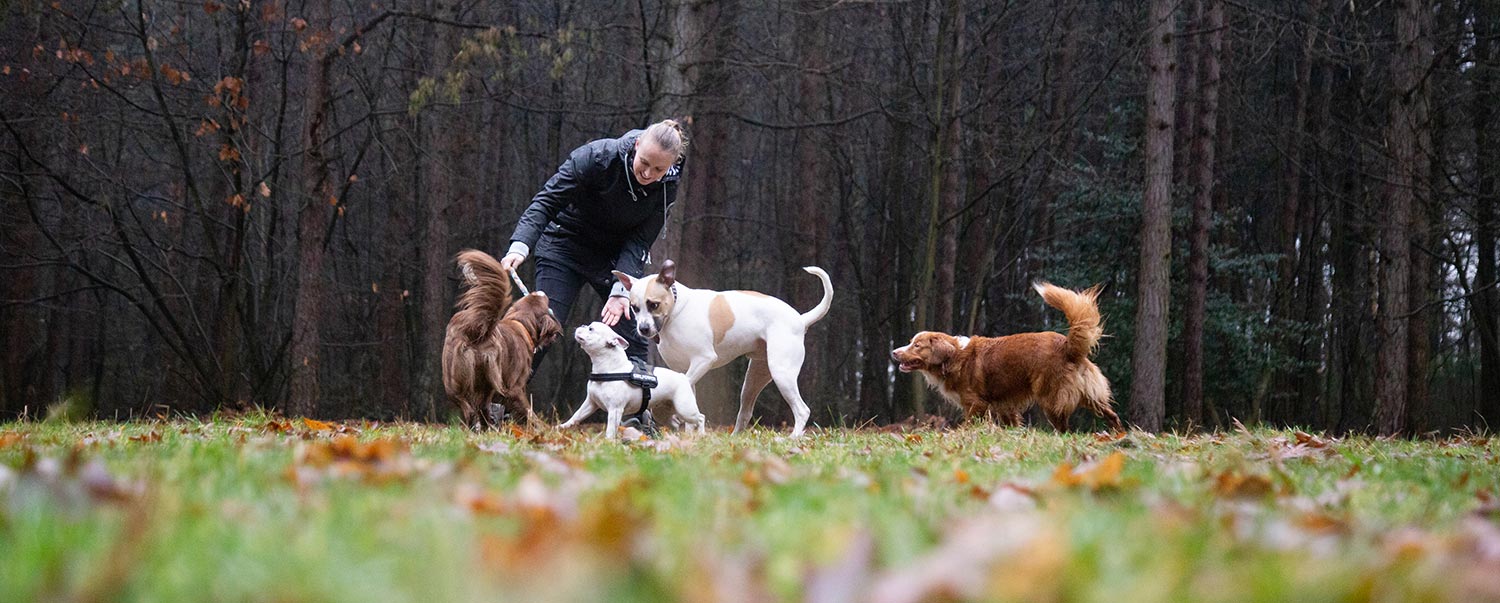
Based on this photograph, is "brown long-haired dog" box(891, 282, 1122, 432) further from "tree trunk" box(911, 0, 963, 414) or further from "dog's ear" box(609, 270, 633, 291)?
"tree trunk" box(911, 0, 963, 414)

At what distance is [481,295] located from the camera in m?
7.50

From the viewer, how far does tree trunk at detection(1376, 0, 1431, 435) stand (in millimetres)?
14805

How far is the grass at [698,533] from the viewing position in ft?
4.82

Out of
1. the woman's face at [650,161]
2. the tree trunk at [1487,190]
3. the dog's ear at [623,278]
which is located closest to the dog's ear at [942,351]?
the dog's ear at [623,278]

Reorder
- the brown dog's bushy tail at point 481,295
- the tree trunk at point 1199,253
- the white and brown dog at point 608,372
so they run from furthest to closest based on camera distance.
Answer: the tree trunk at point 1199,253 → the white and brown dog at point 608,372 → the brown dog's bushy tail at point 481,295

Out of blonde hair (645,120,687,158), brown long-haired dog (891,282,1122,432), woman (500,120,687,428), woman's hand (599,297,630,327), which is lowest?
brown long-haired dog (891,282,1122,432)

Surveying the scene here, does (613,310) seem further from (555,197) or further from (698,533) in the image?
(698,533)

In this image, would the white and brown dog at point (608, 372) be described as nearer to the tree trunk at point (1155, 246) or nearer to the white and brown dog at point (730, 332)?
the white and brown dog at point (730, 332)

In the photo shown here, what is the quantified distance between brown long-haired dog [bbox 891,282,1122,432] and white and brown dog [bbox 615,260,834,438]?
1069mm

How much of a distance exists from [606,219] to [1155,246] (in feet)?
29.7

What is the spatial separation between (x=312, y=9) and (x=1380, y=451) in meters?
12.3

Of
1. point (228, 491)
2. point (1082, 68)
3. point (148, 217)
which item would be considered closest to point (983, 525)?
point (228, 491)

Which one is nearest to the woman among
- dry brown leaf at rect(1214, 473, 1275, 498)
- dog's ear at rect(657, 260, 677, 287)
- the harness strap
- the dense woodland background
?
dog's ear at rect(657, 260, 677, 287)

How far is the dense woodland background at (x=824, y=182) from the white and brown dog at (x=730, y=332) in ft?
13.5
